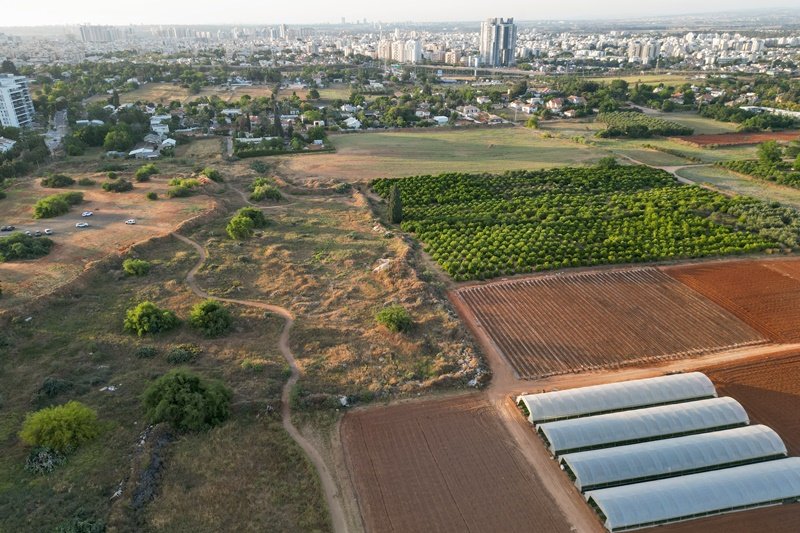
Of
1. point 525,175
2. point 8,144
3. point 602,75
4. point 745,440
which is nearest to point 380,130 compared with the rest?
point 525,175

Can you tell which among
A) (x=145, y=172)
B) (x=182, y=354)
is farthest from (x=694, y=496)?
(x=145, y=172)

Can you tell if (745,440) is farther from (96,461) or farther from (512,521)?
(96,461)

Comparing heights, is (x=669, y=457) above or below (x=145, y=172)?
below

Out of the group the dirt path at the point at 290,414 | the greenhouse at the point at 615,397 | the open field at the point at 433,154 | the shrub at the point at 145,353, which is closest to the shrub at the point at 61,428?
the shrub at the point at 145,353

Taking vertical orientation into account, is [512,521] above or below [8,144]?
below

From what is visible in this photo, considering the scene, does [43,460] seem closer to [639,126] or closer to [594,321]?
[594,321]

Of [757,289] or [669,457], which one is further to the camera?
[757,289]
